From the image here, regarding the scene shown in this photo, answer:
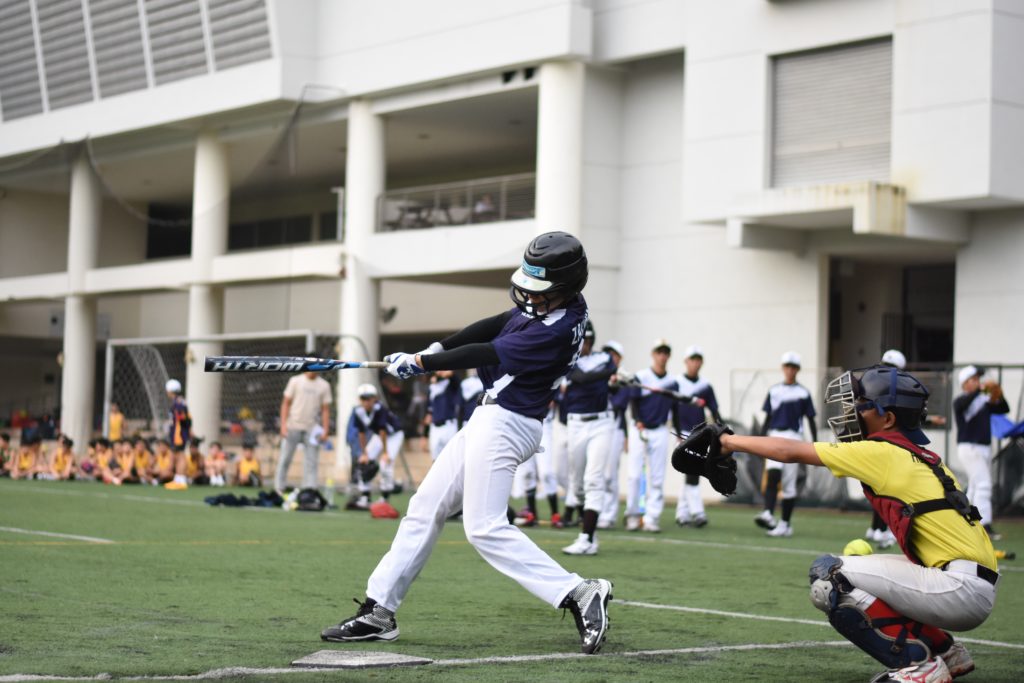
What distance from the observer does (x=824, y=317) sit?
2659 cm

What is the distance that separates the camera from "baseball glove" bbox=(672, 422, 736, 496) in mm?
6625

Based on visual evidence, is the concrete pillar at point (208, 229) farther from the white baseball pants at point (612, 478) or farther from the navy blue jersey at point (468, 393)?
the white baseball pants at point (612, 478)

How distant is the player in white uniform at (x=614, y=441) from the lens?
17234 mm

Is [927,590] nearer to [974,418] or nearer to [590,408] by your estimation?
[590,408]

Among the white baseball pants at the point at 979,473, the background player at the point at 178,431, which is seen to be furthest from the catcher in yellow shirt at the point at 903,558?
the background player at the point at 178,431

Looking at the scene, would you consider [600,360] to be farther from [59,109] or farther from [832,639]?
[59,109]

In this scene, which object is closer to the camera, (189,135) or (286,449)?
(286,449)

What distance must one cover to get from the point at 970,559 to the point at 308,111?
29.2 metres

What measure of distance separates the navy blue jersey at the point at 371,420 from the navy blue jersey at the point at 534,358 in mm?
14130

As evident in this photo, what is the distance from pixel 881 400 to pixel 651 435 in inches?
501

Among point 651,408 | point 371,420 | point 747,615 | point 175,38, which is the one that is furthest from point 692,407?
point 175,38

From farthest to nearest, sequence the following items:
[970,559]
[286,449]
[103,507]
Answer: [286,449] → [103,507] → [970,559]

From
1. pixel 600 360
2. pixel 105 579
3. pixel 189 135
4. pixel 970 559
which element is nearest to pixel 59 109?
pixel 189 135

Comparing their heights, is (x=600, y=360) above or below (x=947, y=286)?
below
